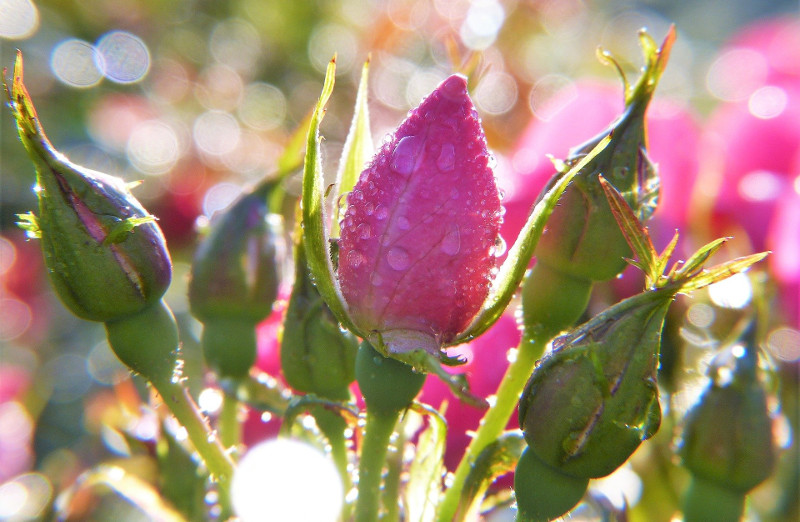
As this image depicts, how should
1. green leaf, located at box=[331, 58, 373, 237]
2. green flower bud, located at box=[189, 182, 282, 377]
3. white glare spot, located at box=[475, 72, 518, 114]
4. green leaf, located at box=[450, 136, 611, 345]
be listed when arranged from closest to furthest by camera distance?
green leaf, located at box=[450, 136, 611, 345], green leaf, located at box=[331, 58, 373, 237], green flower bud, located at box=[189, 182, 282, 377], white glare spot, located at box=[475, 72, 518, 114]

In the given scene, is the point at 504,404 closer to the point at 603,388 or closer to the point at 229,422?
the point at 603,388

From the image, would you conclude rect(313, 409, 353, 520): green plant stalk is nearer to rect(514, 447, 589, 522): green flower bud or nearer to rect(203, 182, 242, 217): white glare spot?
rect(514, 447, 589, 522): green flower bud

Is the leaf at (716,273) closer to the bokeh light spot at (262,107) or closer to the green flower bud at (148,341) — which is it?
the green flower bud at (148,341)

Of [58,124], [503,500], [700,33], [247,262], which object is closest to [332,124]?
[58,124]

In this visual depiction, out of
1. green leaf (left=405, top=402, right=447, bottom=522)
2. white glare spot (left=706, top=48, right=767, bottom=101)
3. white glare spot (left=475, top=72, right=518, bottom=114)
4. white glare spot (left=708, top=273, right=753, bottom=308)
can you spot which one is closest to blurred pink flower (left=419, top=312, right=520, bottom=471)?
green leaf (left=405, top=402, right=447, bottom=522)

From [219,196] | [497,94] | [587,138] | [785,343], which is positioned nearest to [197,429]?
[587,138]

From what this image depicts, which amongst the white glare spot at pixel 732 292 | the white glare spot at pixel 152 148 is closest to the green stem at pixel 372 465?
the white glare spot at pixel 732 292

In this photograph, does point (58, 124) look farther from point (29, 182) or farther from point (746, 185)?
point (746, 185)
